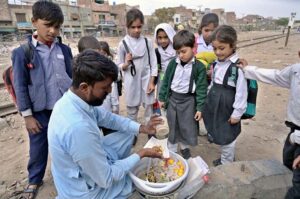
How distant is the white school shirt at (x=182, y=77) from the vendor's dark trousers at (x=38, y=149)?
1.49m

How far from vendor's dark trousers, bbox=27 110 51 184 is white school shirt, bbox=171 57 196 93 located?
58.8 inches

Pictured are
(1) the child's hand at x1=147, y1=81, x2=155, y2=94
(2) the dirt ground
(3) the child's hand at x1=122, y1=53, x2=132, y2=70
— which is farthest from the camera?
(1) the child's hand at x1=147, y1=81, x2=155, y2=94

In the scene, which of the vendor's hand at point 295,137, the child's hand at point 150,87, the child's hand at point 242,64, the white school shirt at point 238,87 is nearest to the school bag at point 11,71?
the child's hand at point 150,87

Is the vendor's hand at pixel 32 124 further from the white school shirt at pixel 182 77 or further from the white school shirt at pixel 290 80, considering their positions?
the white school shirt at pixel 290 80

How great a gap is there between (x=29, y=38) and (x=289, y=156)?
2.78 metres

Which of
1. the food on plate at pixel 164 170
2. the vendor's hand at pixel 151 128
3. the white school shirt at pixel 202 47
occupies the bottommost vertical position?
the food on plate at pixel 164 170

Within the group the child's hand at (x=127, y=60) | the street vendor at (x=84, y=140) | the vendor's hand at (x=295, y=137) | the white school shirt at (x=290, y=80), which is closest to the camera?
the street vendor at (x=84, y=140)

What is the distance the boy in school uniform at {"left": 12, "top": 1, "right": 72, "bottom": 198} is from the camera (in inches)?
91.5

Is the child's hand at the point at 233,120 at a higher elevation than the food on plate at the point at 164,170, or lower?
higher

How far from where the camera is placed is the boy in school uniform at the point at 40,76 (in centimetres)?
232

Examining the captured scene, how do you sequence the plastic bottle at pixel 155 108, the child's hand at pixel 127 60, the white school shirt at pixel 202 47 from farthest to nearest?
the plastic bottle at pixel 155 108 < the white school shirt at pixel 202 47 < the child's hand at pixel 127 60

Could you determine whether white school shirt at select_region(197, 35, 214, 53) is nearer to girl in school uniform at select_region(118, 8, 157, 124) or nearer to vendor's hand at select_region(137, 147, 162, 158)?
girl in school uniform at select_region(118, 8, 157, 124)

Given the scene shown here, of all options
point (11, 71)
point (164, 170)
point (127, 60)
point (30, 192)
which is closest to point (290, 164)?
point (164, 170)

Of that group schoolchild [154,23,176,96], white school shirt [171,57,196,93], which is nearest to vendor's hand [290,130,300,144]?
white school shirt [171,57,196,93]
